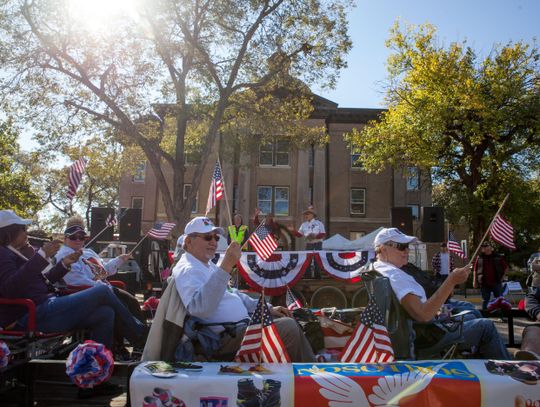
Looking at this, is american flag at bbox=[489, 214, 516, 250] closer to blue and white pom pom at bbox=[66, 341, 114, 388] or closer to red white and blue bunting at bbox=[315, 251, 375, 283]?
blue and white pom pom at bbox=[66, 341, 114, 388]

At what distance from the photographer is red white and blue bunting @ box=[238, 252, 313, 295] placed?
37.8 feet

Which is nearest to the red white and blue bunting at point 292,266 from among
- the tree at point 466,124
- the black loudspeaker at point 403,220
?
the black loudspeaker at point 403,220

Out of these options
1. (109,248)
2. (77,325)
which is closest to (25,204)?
(109,248)

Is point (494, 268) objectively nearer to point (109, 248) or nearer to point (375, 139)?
point (109, 248)

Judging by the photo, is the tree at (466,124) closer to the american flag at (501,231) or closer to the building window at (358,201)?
the building window at (358,201)

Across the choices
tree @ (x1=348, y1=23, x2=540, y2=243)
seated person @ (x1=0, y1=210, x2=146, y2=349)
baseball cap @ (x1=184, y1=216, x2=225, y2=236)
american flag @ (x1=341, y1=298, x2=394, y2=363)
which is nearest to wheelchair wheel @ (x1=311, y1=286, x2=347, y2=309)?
seated person @ (x1=0, y1=210, x2=146, y2=349)

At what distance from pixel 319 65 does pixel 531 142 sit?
45.4ft

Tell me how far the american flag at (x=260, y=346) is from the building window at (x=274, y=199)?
32.1 m

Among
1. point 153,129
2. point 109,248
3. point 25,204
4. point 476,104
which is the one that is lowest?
point 109,248

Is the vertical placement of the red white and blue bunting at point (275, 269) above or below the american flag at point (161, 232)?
below

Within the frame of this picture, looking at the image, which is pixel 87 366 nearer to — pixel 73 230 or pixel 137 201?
pixel 73 230

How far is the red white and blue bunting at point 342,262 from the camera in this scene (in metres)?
11.8

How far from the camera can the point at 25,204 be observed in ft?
102

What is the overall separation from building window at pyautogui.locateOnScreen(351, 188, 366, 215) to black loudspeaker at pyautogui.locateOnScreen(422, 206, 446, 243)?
18.4 meters
